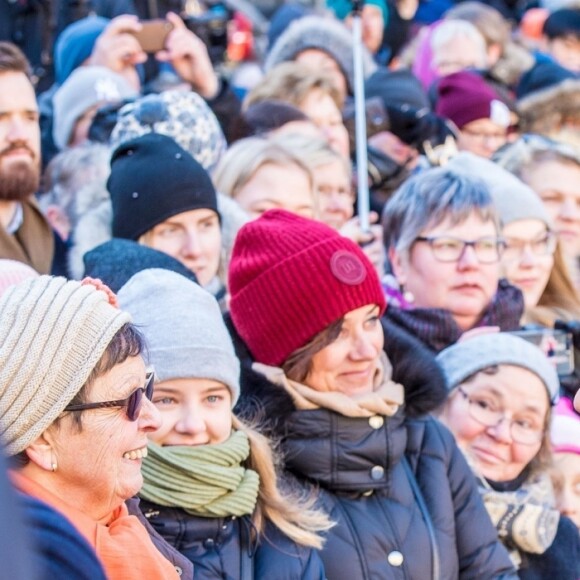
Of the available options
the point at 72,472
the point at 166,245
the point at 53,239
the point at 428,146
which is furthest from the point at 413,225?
the point at 72,472

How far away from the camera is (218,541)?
3.25 metres

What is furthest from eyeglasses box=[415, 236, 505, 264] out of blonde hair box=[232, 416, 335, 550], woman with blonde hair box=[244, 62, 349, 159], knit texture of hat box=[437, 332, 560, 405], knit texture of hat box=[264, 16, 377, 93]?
knit texture of hat box=[264, 16, 377, 93]

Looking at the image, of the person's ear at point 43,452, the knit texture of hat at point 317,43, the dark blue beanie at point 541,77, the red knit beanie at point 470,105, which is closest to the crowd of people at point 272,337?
the person's ear at point 43,452

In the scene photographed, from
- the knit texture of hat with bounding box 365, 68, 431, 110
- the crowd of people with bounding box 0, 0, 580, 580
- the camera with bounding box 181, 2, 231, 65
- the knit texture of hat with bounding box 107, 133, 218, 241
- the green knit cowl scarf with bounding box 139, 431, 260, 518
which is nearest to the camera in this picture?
the crowd of people with bounding box 0, 0, 580, 580

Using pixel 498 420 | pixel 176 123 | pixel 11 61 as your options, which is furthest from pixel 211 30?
pixel 498 420

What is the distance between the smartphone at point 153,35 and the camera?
7.03 metres

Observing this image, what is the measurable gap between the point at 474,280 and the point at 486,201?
0.32 metres

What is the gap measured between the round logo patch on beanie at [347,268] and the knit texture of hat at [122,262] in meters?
0.42

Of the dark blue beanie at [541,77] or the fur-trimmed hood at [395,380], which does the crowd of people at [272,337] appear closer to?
the fur-trimmed hood at [395,380]

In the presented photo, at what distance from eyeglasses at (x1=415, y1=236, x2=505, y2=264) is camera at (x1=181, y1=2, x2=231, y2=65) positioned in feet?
12.1

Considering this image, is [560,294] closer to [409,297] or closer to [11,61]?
[409,297]

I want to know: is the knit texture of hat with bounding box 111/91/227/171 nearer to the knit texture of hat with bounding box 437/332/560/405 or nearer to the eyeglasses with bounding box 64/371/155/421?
the knit texture of hat with bounding box 437/332/560/405

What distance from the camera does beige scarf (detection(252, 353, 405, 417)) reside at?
3654mm

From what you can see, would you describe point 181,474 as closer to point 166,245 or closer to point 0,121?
point 166,245
